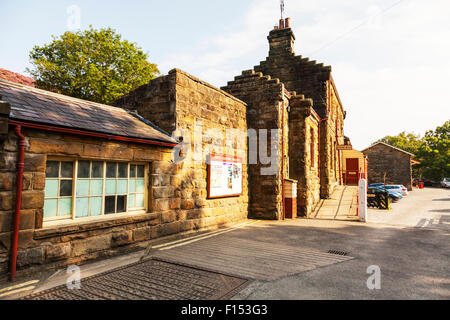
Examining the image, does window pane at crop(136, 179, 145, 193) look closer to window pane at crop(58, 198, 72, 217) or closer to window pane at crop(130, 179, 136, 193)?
window pane at crop(130, 179, 136, 193)

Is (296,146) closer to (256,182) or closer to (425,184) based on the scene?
(256,182)

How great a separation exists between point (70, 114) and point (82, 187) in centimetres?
159

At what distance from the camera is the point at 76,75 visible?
67.9ft

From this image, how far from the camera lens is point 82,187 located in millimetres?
5539

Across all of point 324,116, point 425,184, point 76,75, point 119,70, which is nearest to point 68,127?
point 324,116

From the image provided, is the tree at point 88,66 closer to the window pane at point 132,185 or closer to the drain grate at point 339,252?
the window pane at point 132,185

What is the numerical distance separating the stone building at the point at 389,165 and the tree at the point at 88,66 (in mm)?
30043

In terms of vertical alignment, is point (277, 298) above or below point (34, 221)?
below

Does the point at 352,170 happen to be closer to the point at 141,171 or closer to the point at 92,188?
the point at 141,171

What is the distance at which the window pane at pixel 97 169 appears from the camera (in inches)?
227

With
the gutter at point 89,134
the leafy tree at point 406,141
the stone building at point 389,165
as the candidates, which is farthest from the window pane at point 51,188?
the leafy tree at point 406,141

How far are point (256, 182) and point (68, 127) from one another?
7.52 meters

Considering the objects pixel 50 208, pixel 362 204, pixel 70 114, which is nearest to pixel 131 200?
pixel 50 208

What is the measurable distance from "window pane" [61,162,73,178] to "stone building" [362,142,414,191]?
118 ft
